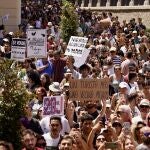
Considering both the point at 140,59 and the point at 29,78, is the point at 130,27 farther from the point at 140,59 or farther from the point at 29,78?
the point at 29,78

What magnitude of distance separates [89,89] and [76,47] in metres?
5.68

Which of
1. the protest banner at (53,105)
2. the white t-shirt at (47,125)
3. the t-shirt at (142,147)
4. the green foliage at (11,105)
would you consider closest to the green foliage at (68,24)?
the protest banner at (53,105)

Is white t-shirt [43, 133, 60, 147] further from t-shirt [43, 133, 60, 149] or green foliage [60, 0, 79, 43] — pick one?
green foliage [60, 0, 79, 43]

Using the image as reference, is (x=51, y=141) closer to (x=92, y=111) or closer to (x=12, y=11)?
(x=92, y=111)

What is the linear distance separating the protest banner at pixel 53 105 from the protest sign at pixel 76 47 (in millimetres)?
5832

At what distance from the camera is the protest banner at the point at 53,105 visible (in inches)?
428

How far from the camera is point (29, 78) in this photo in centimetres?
1373

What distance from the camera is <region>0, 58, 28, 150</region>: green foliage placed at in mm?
9203

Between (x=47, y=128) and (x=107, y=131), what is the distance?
1.28 meters

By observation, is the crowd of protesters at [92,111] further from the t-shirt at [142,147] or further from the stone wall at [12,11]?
the stone wall at [12,11]

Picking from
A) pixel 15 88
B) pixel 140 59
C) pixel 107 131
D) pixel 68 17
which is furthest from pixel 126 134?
pixel 68 17

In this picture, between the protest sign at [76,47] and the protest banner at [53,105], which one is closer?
the protest banner at [53,105]

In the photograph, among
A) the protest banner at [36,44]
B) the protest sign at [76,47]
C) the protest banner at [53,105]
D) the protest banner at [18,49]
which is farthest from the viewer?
the protest sign at [76,47]

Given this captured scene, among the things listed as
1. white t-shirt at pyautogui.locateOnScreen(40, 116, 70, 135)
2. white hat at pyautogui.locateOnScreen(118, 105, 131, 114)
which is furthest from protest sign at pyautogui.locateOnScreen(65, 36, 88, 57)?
white t-shirt at pyautogui.locateOnScreen(40, 116, 70, 135)
